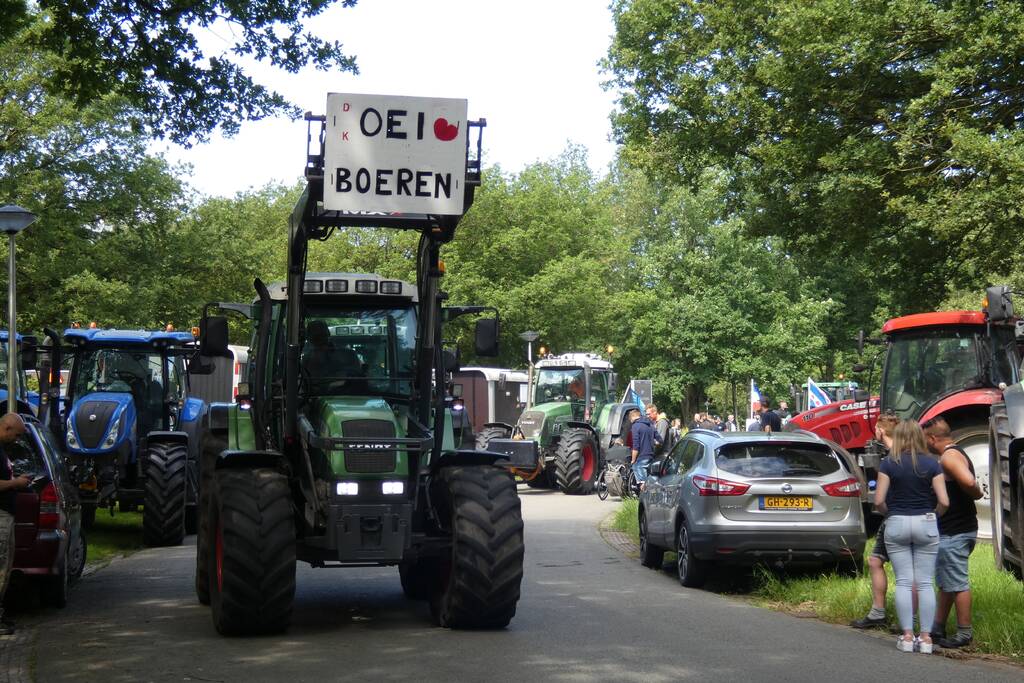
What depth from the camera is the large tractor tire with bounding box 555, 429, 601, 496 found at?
2886cm

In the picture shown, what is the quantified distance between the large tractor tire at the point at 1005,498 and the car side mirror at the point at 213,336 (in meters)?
6.50

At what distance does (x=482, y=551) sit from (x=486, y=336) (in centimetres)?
230

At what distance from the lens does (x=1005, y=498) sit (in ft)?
37.2

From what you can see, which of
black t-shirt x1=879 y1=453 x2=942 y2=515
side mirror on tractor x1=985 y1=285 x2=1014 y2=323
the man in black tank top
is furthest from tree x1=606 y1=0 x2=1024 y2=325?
black t-shirt x1=879 y1=453 x2=942 y2=515

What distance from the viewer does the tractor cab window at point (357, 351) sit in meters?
11.4

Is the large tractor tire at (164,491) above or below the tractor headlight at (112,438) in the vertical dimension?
below

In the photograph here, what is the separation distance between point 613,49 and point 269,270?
29.2m

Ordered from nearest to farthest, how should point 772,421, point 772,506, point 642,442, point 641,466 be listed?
point 772,506, point 642,442, point 641,466, point 772,421

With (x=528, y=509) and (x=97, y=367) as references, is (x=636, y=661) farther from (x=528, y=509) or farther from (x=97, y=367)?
(x=528, y=509)

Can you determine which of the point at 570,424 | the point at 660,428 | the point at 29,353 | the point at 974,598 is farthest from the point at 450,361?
the point at 570,424

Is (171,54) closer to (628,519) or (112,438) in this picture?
(112,438)

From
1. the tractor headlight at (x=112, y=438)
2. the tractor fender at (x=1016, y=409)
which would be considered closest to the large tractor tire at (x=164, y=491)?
the tractor headlight at (x=112, y=438)

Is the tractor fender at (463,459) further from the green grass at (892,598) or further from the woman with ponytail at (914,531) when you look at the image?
the green grass at (892,598)

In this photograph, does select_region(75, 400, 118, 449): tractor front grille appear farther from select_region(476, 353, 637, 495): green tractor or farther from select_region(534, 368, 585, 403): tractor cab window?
select_region(534, 368, 585, 403): tractor cab window
